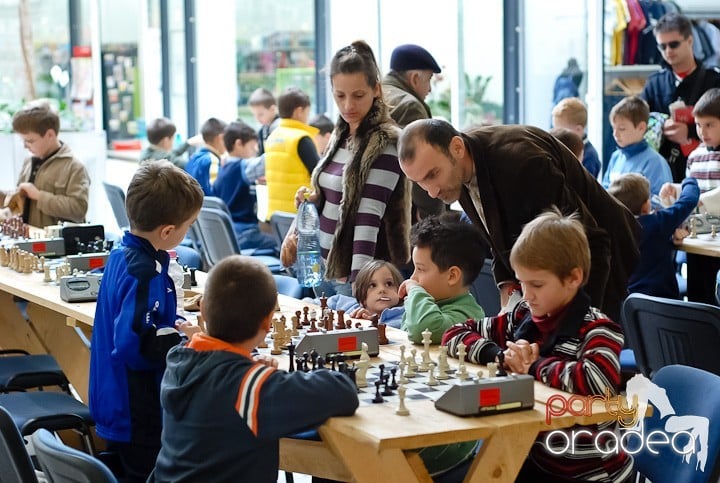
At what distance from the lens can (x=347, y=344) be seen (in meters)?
3.12

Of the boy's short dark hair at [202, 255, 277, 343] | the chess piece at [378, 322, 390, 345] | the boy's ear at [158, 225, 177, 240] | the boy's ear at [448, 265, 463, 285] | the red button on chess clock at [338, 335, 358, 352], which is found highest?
the boy's ear at [158, 225, 177, 240]

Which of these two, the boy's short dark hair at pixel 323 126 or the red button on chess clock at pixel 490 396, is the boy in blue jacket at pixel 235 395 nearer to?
the red button on chess clock at pixel 490 396

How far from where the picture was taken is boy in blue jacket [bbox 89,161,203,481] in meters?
3.28

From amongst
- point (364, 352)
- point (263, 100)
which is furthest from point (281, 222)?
point (364, 352)

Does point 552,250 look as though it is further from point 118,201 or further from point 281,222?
point 118,201

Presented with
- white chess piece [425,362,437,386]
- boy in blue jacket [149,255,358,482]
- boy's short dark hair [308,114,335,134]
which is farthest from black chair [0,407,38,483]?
boy's short dark hair [308,114,335,134]

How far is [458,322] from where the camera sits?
3.40m

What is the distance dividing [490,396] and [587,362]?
0.30m

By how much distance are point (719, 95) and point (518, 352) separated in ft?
11.8

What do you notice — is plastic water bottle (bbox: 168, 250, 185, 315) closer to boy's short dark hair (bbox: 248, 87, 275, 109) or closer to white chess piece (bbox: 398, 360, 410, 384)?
white chess piece (bbox: 398, 360, 410, 384)

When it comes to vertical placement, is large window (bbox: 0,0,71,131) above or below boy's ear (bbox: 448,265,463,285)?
above

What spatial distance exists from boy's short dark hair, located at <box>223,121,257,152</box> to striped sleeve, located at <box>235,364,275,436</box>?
5.70 metres

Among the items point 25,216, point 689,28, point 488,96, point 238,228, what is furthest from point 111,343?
point 488,96

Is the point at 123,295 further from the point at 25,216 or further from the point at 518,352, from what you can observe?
the point at 25,216
